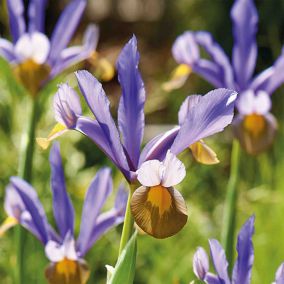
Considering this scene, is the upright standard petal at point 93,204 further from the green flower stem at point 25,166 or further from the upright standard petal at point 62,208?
the green flower stem at point 25,166

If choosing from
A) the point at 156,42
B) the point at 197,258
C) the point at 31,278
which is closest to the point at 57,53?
the point at 31,278

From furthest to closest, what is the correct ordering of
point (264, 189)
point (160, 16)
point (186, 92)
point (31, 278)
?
point (160, 16), point (186, 92), point (264, 189), point (31, 278)

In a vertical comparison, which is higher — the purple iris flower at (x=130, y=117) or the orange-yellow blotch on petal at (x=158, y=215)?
the purple iris flower at (x=130, y=117)

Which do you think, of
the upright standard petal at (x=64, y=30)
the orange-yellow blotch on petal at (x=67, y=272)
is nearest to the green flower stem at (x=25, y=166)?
the upright standard petal at (x=64, y=30)

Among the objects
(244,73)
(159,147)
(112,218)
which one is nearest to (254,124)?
(244,73)

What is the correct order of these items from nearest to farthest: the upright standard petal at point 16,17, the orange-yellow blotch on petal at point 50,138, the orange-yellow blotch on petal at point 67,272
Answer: the orange-yellow blotch on petal at point 50,138 < the orange-yellow blotch on petal at point 67,272 < the upright standard petal at point 16,17

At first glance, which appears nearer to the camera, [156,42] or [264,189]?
[264,189]

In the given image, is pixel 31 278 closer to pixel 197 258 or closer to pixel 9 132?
pixel 9 132
